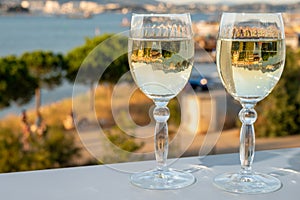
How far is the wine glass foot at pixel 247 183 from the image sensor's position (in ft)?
1.85

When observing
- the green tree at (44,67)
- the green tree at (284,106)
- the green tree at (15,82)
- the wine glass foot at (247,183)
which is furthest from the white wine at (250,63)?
the green tree at (44,67)

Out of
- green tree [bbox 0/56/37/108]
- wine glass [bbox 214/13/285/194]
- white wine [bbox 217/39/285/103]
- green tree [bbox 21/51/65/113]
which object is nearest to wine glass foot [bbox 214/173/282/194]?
wine glass [bbox 214/13/285/194]

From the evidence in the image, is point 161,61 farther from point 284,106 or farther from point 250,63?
point 284,106

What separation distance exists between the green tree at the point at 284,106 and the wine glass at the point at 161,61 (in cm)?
434

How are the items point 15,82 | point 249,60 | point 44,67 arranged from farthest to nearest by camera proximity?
point 44,67
point 15,82
point 249,60

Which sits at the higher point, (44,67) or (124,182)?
(124,182)

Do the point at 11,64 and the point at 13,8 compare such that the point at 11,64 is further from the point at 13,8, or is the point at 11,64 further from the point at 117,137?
the point at 117,137

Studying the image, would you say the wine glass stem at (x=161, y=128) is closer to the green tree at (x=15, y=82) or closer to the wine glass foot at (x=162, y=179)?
the wine glass foot at (x=162, y=179)

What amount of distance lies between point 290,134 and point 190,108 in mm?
4839

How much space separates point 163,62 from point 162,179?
14 cm

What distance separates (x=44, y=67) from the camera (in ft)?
16.9

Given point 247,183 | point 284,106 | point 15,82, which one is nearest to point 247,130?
point 247,183

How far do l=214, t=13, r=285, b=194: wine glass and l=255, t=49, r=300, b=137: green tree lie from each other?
4.34m

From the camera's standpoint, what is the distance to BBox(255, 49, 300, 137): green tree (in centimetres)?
504
